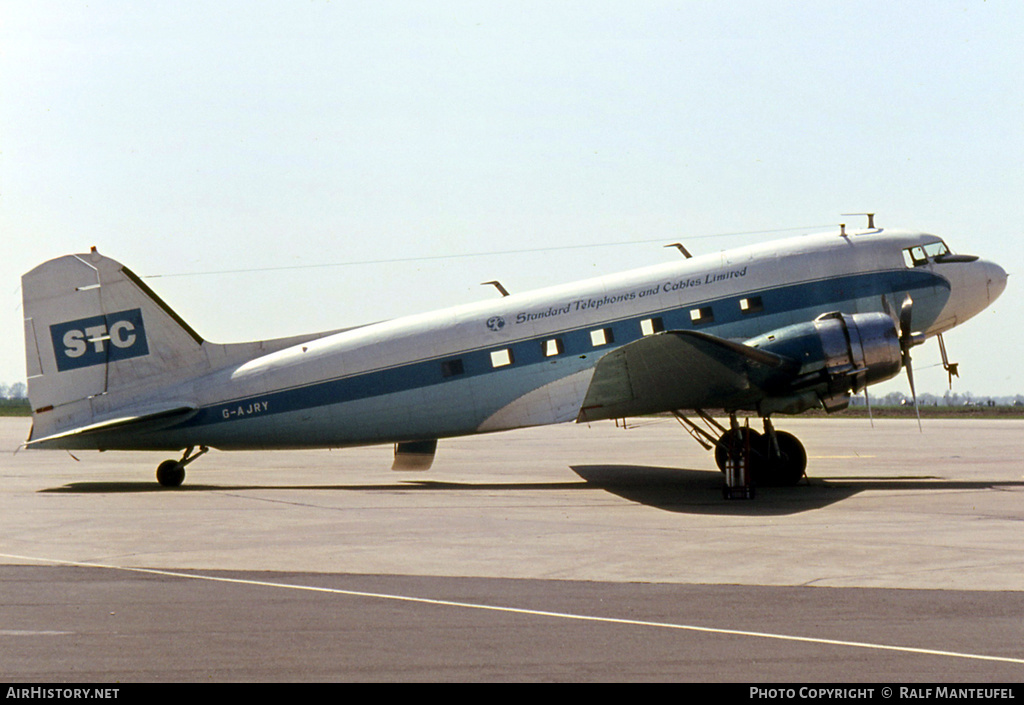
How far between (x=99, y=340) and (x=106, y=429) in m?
1.85

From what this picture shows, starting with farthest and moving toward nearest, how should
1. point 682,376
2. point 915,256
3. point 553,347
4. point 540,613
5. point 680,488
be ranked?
point 915,256 < point 553,347 < point 680,488 < point 682,376 < point 540,613

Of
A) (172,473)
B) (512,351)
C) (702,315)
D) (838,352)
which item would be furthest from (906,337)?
(172,473)

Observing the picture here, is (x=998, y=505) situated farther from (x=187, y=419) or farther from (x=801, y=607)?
(x=187, y=419)

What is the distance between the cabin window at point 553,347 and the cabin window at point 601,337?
60cm

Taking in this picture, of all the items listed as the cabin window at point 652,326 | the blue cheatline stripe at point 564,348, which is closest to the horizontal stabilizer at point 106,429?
the blue cheatline stripe at point 564,348

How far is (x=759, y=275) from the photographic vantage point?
1836 cm

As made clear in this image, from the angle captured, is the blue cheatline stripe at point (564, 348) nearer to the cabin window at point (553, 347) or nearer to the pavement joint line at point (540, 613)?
the cabin window at point (553, 347)

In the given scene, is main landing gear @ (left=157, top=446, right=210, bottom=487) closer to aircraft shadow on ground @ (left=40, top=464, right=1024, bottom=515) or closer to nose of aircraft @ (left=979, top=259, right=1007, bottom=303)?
aircraft shadow on ground @ (left=40, top=464, right=1024, bottom=515)

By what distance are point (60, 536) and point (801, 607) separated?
9.06 m

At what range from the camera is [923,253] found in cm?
1884

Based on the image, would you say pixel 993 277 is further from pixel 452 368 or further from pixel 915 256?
pixel 452 368

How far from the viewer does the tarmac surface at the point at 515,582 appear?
239 inches
